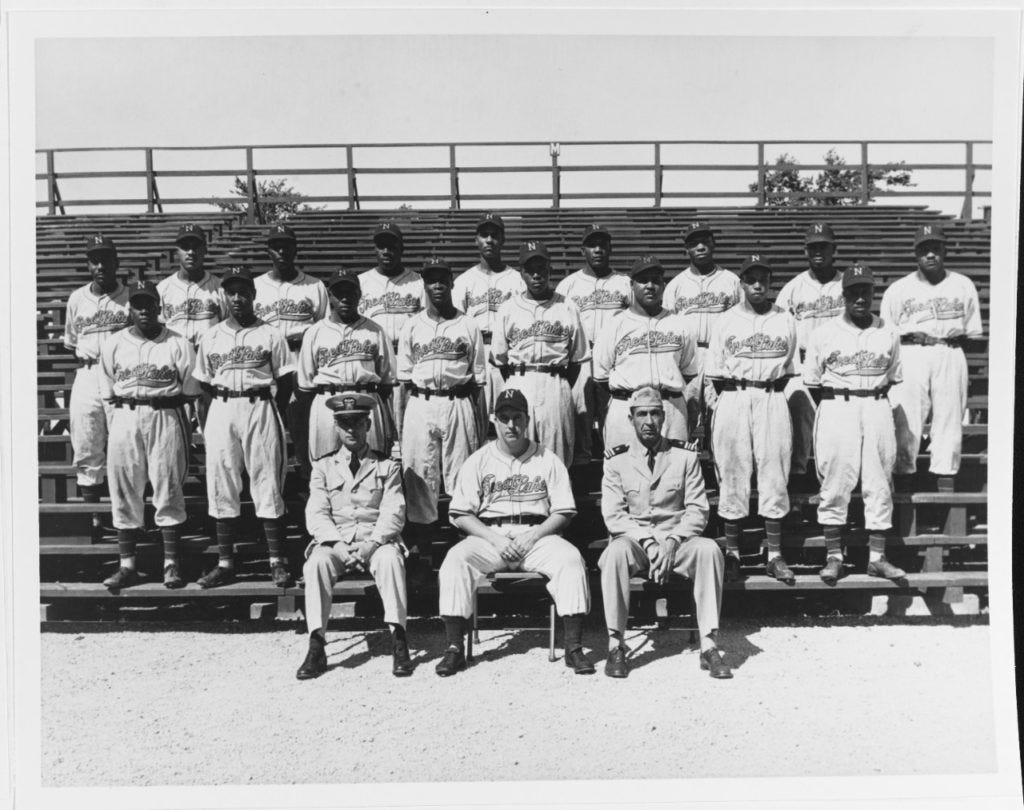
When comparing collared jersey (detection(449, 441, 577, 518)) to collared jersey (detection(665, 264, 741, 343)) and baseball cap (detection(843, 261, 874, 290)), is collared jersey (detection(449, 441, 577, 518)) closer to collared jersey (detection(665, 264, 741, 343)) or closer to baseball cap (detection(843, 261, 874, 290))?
collared jersey (detection(665, 264, 741, 343))

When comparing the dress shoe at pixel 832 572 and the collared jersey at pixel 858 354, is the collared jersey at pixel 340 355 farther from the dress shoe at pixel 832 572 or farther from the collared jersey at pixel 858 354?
the dress shoe at pixel 832 572

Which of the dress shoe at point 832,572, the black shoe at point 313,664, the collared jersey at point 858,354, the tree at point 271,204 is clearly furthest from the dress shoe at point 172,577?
the tree at point 271,204

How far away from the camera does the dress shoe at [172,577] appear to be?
13.5 feet

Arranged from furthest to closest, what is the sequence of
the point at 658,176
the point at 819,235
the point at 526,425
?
the point at 658,176 < the point at 819,235 < the point at 526,425

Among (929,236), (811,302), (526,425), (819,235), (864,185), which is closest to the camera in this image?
(526,425)

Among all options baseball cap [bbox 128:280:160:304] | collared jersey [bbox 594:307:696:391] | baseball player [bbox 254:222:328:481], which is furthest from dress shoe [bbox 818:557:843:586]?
baseball cap [bbox 128:280:160:304]

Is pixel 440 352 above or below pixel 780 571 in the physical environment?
above

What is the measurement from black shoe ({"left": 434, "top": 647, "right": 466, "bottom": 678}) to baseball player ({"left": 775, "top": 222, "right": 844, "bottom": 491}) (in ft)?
6.88

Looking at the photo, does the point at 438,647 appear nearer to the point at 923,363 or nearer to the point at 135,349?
the point at 135,349

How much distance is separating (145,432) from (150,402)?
0.16m

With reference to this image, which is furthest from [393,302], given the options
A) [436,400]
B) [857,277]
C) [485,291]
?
[857,277]

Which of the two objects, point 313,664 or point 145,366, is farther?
point 145,366

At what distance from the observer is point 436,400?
4.26 m

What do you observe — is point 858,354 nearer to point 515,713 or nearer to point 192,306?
point 515,713
